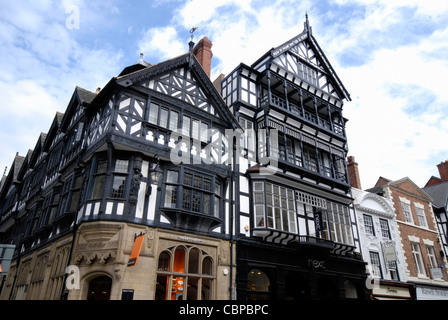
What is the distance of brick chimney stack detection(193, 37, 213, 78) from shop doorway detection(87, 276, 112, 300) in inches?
551

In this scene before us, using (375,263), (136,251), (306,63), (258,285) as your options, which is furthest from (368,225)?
(136,251)

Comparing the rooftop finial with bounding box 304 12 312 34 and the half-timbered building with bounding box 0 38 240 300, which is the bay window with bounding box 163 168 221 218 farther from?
the rooftop finial with bounding box 304 12 312 34

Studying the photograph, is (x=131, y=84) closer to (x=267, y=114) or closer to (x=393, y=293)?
(x=267, y=114)

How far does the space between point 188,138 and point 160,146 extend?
1630 mm

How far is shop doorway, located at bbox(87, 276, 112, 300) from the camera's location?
1227cm

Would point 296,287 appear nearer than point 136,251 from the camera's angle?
No

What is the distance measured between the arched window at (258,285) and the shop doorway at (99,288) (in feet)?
21.1

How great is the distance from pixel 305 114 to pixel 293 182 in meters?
6.14

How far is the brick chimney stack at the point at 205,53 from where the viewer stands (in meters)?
21.0

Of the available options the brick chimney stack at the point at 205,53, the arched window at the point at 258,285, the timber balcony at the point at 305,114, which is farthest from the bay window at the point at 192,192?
the brick chimney stack at the point at 205,53

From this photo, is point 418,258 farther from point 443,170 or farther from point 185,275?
point 185,275

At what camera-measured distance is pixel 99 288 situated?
12555mm

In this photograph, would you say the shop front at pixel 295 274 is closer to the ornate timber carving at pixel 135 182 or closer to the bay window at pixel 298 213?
the bay window at pixel 298 213

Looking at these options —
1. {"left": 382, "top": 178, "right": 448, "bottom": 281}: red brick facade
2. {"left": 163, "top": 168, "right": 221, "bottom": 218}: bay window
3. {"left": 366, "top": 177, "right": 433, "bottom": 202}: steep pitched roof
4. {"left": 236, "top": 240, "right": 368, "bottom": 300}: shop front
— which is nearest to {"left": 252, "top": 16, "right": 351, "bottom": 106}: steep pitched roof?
{"left": 366, "top": 177, "right": 433, "bottom": 202}: steep pitched roof
